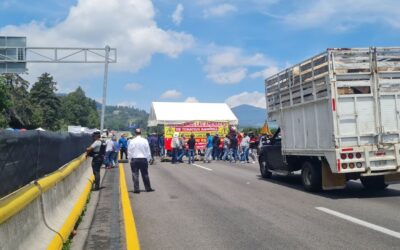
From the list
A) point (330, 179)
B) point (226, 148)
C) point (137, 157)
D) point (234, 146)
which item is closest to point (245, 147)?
point (234, 146)

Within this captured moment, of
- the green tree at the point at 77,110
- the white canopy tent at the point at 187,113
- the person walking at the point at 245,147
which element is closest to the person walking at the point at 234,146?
the person walking at the point at 245,147

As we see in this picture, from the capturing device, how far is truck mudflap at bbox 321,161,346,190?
37.8 feet

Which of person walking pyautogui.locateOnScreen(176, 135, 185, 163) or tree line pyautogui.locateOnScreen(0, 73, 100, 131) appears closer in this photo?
person walking pyautogui.locateOnScreen(176, 135, 185, 163)

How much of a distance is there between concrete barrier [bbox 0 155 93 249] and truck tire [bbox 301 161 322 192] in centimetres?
585

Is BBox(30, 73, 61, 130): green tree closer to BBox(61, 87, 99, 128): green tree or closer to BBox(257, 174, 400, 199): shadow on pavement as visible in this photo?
BBox(61, 87, 99, 128): green tree

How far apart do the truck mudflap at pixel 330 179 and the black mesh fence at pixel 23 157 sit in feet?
20.8

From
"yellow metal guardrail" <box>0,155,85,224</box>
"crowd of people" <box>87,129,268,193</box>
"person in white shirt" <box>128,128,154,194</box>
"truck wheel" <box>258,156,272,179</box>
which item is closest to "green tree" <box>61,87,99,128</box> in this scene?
"crowd of people" <box>87,129,268,193</box>

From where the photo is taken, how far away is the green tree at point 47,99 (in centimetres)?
9759

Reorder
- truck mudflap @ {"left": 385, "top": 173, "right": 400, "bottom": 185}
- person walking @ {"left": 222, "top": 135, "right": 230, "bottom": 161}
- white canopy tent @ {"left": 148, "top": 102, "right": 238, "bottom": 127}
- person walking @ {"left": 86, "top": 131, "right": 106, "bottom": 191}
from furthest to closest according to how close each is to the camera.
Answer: white canopy tent @ {"left": 148, "top": 102, "right": 238, "bottom": 127}
person walking @ {"left": 222, "top": 135, "right": 230, "bottom": 161}
person walking @ {"left": 86, "top": 131, "right": 106, "bottom": 191}
truck mudflap @ {"left": 385, "top": 173, "right": 400, "bottom": 185}

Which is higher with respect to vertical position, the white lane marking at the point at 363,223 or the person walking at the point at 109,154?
the person walking at the point at 109,154

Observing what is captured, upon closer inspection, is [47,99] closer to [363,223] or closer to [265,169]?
[265,169]

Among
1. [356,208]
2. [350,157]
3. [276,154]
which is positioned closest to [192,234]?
Result: [356,208]

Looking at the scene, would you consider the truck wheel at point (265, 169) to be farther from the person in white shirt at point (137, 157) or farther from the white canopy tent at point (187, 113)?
the white canopy tent at point (187, 113)

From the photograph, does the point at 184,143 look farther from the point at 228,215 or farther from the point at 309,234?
the point at 309,234
